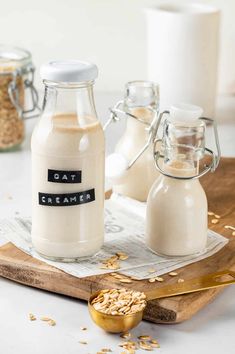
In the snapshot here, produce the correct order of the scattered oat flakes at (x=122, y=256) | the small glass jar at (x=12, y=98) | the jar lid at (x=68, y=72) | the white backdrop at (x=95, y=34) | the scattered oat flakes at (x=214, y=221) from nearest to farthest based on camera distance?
the jar lid at (x=68, y=72) < the scattered oat flakes at (x=122, y=256) < the scattered oat flakes at (x=214, y=221) < the small glass jar at (x=12, y=98) < the white backdrop at (x=95, y=34)

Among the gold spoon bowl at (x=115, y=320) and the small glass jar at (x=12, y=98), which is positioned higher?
the small glass jar at (x=12, y=98)

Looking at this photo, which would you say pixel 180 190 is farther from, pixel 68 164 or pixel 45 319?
pixel 45 319

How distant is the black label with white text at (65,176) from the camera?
1345 millimetres

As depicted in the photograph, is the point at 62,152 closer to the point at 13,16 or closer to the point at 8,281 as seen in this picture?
the point at 8,281

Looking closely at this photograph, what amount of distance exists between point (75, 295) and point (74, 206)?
0.13 meters

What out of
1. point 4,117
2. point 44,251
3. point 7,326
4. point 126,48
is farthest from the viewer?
point 126,48

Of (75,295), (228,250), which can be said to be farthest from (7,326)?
(228,250)

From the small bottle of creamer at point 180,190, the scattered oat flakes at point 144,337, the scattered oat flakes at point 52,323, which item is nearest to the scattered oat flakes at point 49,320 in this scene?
the scattered oat flakes at point 52,323

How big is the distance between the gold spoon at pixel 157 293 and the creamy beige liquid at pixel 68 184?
0.13 meters

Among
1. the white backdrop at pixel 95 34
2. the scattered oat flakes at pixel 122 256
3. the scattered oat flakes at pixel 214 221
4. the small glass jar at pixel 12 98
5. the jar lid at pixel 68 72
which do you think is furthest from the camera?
the white backdrop at pixel 95 34

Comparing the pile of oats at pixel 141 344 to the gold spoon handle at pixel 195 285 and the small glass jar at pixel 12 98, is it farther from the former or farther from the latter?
the small glass jar at pixel 12 98

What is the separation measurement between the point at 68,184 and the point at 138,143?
1.10ft

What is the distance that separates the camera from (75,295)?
1335 millimetres

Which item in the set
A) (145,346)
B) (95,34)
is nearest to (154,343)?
(145,346)
